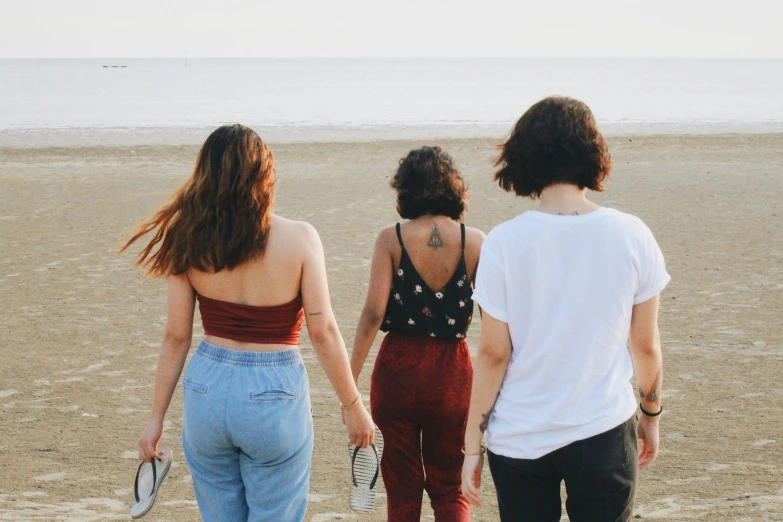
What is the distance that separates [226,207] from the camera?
2.81 metres

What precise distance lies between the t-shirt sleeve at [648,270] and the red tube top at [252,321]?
1051 mm

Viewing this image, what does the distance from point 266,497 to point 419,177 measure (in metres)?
1.35

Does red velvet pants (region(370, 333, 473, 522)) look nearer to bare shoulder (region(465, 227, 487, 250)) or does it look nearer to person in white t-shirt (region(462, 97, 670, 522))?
bare shoulder (region(465, 227, 487, 250))

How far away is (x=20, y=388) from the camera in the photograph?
641 cm

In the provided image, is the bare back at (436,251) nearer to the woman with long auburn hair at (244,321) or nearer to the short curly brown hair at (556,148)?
the woman with long auburn hair at (244,321)

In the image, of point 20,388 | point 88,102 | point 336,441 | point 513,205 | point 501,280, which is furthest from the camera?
point 88,102

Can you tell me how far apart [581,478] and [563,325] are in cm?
42

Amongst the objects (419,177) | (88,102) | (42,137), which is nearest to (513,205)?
(419,177)

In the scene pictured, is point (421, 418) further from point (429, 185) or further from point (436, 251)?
point (429, 185)

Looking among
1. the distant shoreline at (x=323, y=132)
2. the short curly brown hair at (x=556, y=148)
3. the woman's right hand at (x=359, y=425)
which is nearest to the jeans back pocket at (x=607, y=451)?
the short curly brown hair at (x=556, y=148)

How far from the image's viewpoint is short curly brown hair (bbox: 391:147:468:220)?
3.53m

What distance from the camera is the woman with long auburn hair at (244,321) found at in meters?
2.79

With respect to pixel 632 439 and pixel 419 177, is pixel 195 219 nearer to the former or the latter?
pixel 419 177

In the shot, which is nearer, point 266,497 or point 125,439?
point 266,497
